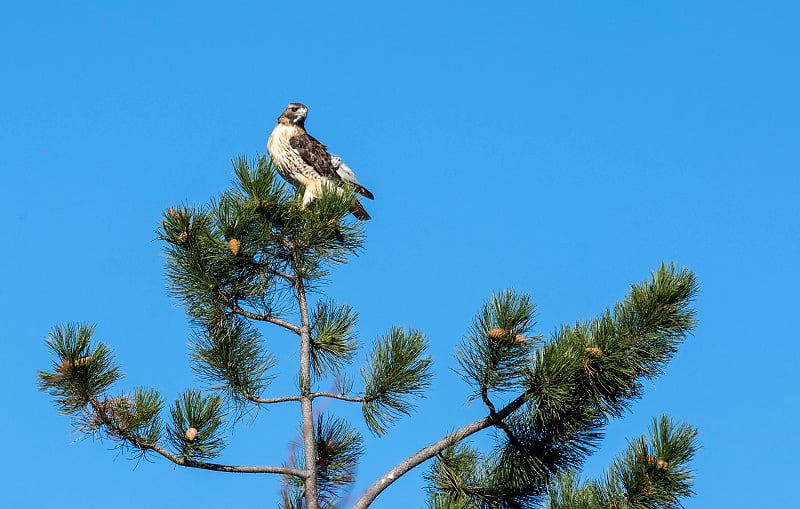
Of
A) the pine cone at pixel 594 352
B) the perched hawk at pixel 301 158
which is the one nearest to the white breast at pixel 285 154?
the perched hawk at pixel 301 158

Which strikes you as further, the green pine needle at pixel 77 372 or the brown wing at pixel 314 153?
the brown wing at pixel 314 153

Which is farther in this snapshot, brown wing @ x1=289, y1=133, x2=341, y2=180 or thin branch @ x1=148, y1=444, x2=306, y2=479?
brown wing @ x1=289, y1=133, x2=341, y2=180

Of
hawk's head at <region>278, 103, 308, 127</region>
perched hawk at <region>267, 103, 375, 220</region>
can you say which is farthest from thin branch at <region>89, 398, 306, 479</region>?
hawk's head at <region>278, 103, 308, 127</region>

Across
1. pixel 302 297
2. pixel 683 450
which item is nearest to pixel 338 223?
pixel 302 297

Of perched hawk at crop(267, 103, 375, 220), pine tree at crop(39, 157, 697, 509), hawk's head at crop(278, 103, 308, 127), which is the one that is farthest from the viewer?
hawk's head at crop(278, 103, 308, 127)

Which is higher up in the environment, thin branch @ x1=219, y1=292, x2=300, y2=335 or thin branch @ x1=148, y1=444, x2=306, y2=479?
thin branch @ x1=219, y1=292, x2=300, y2=335

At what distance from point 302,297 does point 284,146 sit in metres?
3.17

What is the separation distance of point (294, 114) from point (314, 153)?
2.77ft

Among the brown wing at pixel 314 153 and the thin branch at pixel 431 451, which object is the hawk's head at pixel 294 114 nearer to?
the brown wing at pixel 314 153

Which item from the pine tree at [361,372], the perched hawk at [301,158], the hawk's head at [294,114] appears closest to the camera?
the pine tree at [361,372]

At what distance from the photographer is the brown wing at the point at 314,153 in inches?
397

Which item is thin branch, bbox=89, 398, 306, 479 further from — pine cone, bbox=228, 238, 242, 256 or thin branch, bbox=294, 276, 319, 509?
pine cone, bbox=228, 238, 242, 256

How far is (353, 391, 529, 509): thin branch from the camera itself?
6734 mm

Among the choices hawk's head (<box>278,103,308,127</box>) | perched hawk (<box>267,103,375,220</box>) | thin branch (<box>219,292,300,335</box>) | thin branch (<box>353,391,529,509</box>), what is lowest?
thin branch (<box>353,391,529,509</box>)
